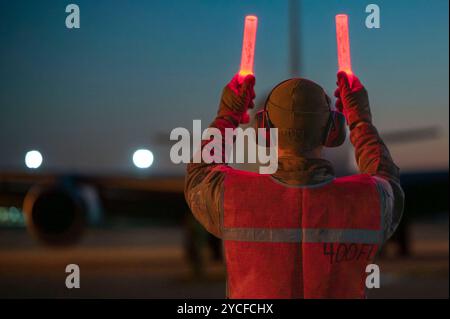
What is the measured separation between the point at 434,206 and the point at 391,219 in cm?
1409

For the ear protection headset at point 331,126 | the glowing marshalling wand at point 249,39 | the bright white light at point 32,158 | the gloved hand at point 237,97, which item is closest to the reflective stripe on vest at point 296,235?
the ear protection headset at point 331,126

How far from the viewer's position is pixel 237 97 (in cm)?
259

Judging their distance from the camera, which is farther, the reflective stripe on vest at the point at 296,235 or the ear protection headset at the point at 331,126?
the ear protection headset at the point at 331,126

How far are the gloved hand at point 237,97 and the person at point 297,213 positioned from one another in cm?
10

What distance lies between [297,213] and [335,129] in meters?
0.35

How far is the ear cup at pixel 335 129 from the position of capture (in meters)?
2.53

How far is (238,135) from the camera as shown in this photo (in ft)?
8.79

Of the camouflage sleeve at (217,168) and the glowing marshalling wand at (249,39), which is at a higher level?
the glowing marshalling wand at (249,39)

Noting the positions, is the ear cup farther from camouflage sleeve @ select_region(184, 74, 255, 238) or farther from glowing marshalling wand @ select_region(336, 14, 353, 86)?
camouflage sleeve @ select_region(184, 74, 255, 238)

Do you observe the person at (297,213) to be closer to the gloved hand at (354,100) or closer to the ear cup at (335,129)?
the ear cup at (335,129)

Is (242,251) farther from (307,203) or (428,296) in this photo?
(428,296)

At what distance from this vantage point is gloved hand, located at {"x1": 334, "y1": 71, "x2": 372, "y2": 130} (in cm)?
259

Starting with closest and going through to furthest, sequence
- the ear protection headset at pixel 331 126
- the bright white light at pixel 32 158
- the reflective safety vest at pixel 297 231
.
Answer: the reflective safety vest at pixel 297 231
the ear protection headset at pixel 331 126
the bright white light at pixel 32 158

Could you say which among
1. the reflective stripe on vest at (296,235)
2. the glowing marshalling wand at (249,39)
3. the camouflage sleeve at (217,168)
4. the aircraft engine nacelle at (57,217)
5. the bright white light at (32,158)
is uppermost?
the aircraft engine nacelle at (57,217)
